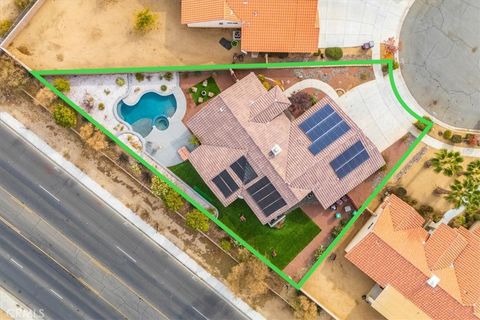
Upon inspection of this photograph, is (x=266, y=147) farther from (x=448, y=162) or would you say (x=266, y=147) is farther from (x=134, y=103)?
(x=448, y=162)

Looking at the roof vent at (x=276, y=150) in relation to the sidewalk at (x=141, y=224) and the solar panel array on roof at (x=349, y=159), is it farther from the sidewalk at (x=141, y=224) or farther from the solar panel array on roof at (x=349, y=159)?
the sidewalk at (x=141, y=224)

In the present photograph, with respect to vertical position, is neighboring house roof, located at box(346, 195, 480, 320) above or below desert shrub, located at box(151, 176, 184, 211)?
above

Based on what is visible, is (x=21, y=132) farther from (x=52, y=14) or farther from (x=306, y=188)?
(x=306, y=188)

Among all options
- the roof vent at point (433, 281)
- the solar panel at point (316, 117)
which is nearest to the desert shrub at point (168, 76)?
the solar panel at point (316, 117)

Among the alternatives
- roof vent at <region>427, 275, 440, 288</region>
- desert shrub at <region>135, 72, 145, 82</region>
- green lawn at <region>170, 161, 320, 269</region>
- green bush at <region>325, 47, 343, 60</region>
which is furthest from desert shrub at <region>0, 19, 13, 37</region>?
A: roof vent at <region>427, 275, 440, 288</region>

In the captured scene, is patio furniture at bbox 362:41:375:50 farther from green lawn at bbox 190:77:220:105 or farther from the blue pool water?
the blue pool water
